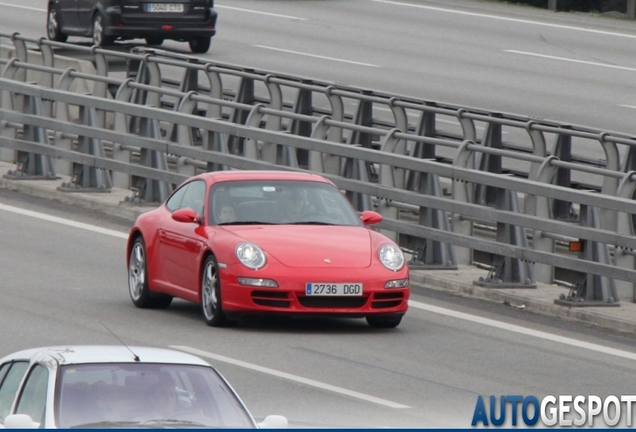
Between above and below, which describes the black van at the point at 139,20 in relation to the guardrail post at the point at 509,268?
below

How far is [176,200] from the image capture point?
14.8 meters

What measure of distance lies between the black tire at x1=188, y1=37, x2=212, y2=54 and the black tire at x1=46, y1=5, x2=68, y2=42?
2803mm

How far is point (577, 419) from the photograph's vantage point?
1013 centimetres

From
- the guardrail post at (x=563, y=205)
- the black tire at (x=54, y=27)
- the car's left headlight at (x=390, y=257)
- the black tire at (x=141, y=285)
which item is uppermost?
the car's left headlight at (x=390, y=257)

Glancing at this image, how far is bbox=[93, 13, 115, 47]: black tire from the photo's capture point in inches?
1366

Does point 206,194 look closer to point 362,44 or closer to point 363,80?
point 363,80

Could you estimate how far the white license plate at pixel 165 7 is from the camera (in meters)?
34.8

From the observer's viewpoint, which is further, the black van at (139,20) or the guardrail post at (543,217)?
the black van at (139,20)

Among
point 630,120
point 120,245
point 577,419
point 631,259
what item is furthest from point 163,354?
point 630,120

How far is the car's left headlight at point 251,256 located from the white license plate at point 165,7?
874 inches

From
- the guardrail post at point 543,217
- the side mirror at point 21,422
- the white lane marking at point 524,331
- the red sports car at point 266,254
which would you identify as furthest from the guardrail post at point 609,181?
the side mirror at point 21,422

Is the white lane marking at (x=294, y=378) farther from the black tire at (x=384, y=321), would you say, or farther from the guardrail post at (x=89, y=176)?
the guardrail post at (x=89, y=176)

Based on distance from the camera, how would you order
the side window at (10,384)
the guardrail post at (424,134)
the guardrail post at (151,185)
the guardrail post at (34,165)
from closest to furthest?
the side window at (10,384), the guardrail post at (424,134), the guardrail post at (151,185), the guardrail post at (34,165)

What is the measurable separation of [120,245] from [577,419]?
9.04 m
